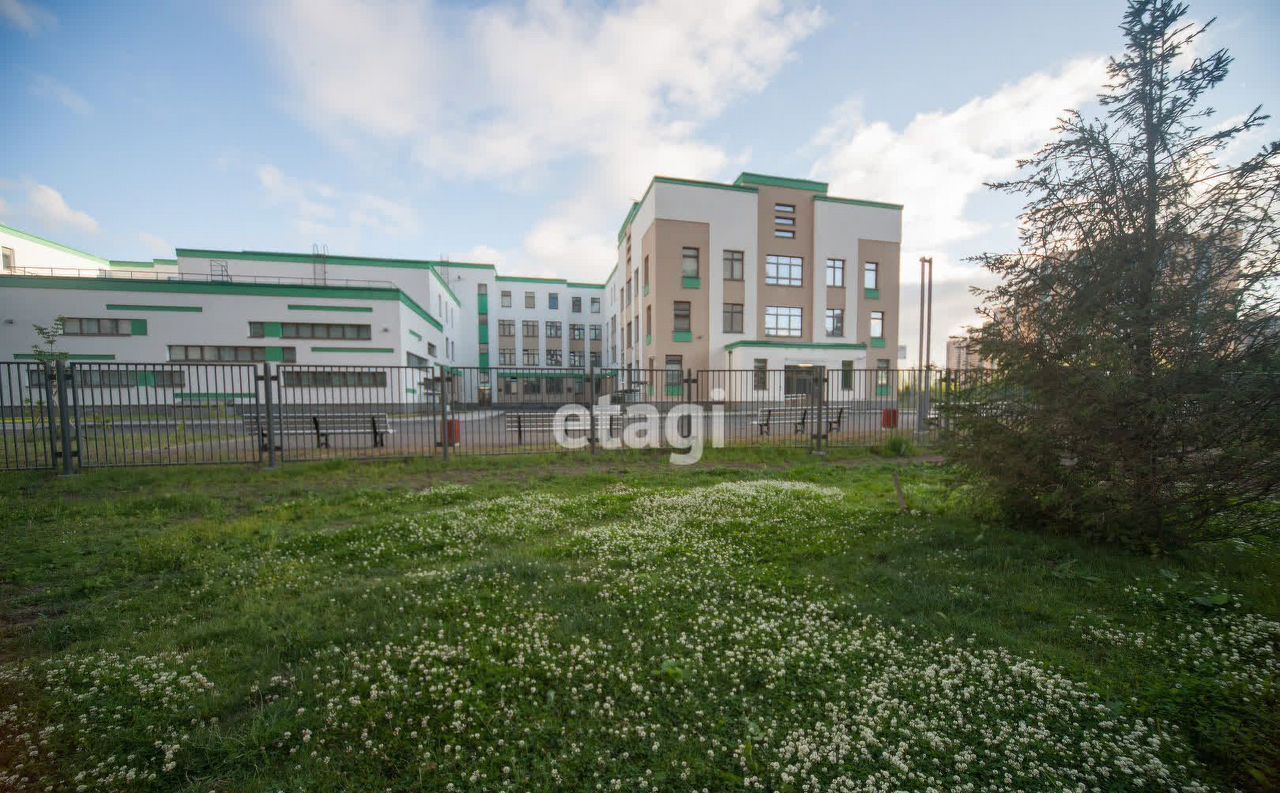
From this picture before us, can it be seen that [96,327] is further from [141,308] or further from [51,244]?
[51,244]

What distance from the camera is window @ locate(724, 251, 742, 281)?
4000 centimetres

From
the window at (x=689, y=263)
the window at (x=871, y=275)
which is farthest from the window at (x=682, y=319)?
the window at (x=871, y=275)

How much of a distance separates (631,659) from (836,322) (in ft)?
143

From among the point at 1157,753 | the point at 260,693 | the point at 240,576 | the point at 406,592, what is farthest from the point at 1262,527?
the point at 240,576

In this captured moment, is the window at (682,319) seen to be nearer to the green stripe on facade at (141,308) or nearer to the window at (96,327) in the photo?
the green stripe on facade at (141,308)

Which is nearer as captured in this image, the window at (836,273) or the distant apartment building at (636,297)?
the distant apartment building at (636,297)

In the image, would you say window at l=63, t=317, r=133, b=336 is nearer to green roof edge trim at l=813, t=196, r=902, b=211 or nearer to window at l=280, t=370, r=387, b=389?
window at l=280, t=370, r=387, b=389

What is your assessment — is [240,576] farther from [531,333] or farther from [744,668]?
[531,333]

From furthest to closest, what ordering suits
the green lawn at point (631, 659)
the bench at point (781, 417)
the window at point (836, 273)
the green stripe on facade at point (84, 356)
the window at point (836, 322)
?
the window at point (836, 322)
the window at point (836, 273)
the green stripe on facade at point (84, 356)
the bench at point (781, 417)
the green lawn at point (631, 659)

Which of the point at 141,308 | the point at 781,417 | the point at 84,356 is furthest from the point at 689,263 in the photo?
the point at 84,356

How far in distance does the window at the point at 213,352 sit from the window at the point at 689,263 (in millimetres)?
28928

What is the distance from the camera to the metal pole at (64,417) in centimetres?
970

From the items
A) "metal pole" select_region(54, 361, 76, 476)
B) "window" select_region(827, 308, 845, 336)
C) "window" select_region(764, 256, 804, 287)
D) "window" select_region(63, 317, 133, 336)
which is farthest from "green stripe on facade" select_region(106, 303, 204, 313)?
"window" select_region(827, 308, 845, 336)

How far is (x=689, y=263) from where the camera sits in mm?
39750
